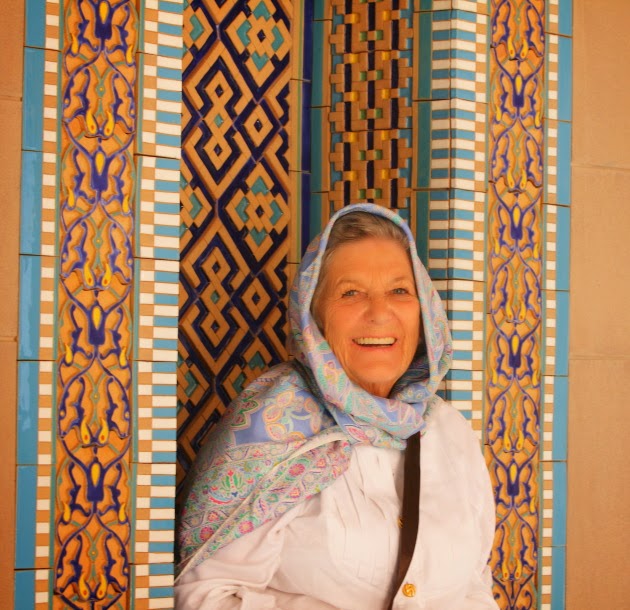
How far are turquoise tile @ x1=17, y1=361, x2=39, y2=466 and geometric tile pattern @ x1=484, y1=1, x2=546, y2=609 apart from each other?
126 centimetres

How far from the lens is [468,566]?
2.62 m

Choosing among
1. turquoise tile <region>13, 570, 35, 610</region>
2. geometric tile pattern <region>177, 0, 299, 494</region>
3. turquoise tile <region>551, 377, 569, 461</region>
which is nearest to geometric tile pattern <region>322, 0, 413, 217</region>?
geometric tile pattern <region>177, 0, 299, 494</region>

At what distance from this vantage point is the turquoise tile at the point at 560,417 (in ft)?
10.0

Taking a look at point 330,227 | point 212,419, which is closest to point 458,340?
point 330,227

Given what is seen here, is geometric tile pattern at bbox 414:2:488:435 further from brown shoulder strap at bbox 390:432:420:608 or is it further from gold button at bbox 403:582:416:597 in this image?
gold button at bbox 403:582:416:597

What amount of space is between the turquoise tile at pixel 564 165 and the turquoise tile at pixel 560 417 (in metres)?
0.52

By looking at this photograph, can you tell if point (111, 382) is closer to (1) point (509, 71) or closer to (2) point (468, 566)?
(2) point (468, 566)

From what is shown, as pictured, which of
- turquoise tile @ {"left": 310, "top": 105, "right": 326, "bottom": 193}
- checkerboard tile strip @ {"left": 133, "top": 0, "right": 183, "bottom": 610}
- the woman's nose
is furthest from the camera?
turquoise tile @ {"left": 310, "top": 105, "right": 326, "bottom": 193}

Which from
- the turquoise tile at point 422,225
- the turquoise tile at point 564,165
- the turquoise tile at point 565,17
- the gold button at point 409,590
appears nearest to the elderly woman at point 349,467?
the gold button at point 409,590

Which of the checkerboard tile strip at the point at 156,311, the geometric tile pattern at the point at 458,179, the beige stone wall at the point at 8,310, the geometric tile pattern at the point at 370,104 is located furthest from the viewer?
the geometric tile pattern at the point at 370,104

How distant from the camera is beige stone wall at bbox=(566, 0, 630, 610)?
3111mm

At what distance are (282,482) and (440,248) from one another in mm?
811

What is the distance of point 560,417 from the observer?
306cm

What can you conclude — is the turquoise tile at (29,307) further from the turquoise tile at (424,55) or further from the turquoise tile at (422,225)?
the turquoise tile at (424,55)
